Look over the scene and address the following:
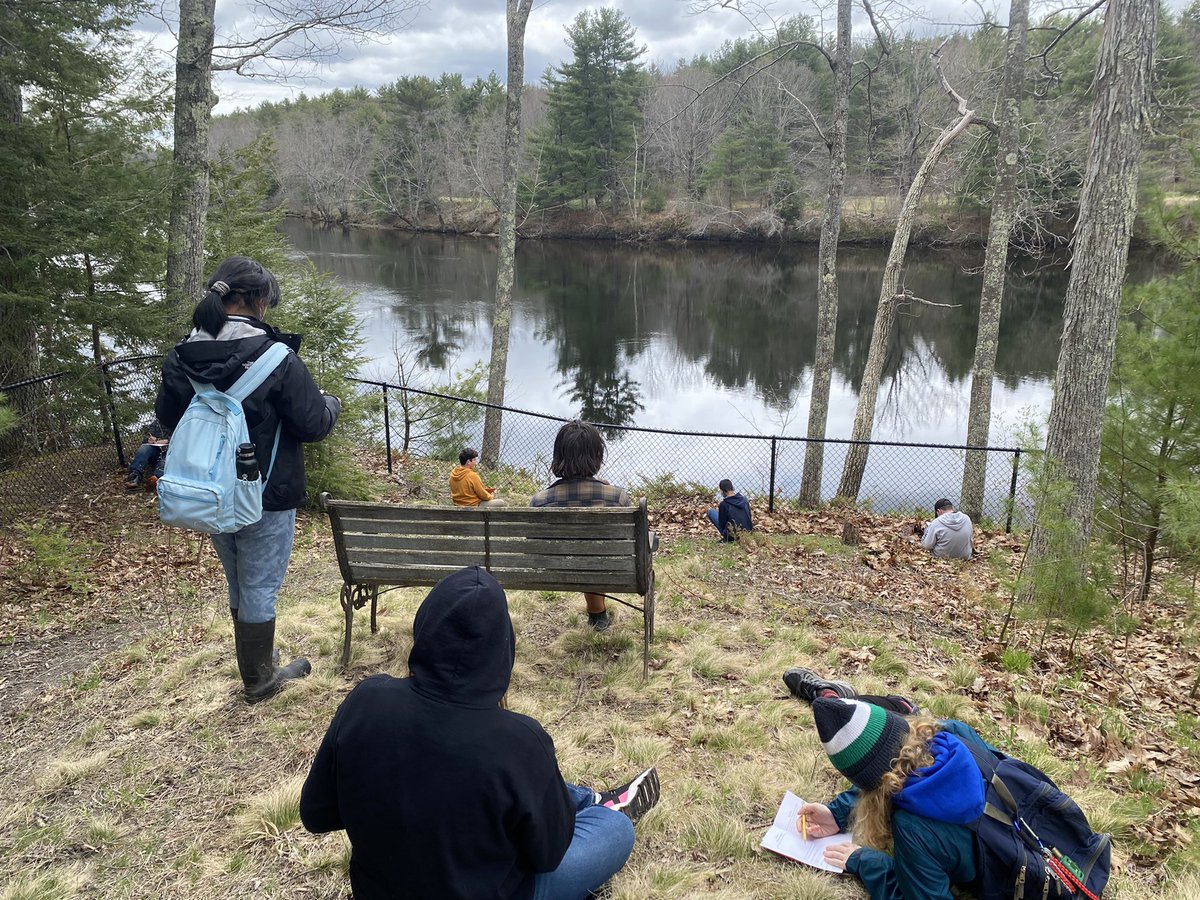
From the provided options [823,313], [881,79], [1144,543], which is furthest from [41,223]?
[881,79]

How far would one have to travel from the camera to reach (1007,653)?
4898 millimetres

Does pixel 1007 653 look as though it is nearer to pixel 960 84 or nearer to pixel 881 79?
pixel 960 84

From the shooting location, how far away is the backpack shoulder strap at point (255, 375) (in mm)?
3236

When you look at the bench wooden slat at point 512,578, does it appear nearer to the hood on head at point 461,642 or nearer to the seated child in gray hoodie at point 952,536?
the hood on head at point 461,642

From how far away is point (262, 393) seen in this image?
329 cm

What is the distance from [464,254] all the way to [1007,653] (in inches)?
1776

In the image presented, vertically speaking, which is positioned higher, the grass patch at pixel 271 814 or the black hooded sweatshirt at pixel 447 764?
the black hooded sweatshirt at pixel 447 764

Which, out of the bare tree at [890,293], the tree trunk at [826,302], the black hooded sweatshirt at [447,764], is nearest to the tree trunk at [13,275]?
the black hooded sweatshirt at [447,764]

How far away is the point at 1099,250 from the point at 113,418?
9.43 metres

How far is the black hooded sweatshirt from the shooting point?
1.82 metres

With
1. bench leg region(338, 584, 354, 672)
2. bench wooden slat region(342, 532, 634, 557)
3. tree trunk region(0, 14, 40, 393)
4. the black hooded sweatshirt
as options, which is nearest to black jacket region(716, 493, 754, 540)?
bench wooden slat region(342, 532, 634, 557)

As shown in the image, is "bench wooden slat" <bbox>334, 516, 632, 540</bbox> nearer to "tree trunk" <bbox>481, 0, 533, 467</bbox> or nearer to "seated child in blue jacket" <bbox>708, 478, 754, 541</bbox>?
"seated child in blue jacket" <bbox>708, 478, 754, 541</bbox>

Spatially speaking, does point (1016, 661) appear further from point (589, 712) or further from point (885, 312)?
point (885, 312)

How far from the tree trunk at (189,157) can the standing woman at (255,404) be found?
5165 mm
